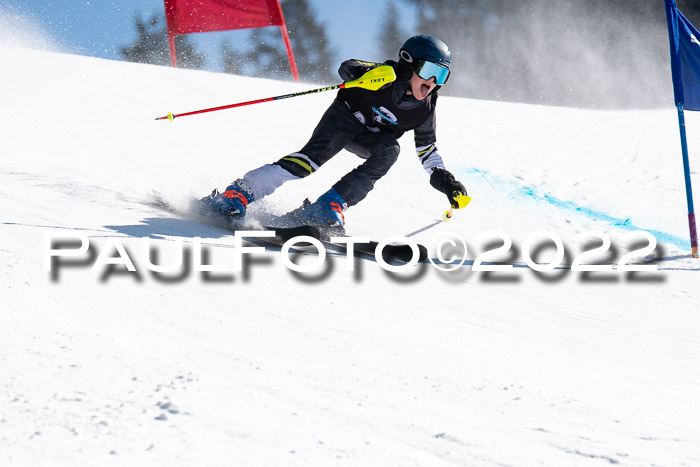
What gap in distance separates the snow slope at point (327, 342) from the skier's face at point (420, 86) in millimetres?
902

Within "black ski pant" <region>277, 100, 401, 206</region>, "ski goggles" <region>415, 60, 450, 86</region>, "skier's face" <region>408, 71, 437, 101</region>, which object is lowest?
"black ski pant" <region>277, 100, 401, 206</region>

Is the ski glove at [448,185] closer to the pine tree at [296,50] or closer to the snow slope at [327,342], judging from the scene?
the snow slope at [327,342]

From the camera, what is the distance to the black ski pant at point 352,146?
3.76m

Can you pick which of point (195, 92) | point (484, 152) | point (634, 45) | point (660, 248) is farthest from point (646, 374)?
point (634, 45)

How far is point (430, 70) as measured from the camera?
3.59m

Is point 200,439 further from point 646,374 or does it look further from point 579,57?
point 579,57

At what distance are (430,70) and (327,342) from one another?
2.09 m

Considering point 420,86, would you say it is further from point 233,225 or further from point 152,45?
point 152,45

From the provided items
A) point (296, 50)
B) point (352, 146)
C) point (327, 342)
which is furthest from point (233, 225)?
point (296, 50)

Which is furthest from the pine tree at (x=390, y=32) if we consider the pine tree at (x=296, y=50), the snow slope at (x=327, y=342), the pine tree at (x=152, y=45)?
the snow slope at (x=327, y=342)

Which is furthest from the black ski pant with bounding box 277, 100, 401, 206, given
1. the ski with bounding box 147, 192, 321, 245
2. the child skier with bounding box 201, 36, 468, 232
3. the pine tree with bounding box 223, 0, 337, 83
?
the pine tree with bounding box 223, 0, 337, 83

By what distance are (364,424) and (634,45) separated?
84.1ft

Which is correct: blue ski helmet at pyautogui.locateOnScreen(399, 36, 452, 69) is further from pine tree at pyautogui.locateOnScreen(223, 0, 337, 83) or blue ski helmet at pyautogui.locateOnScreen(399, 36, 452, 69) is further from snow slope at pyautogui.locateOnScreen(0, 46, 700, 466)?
pine tree at pyautogui.locateOnScreen(223, 0, 337, 83)

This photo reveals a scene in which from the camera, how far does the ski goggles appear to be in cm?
357
